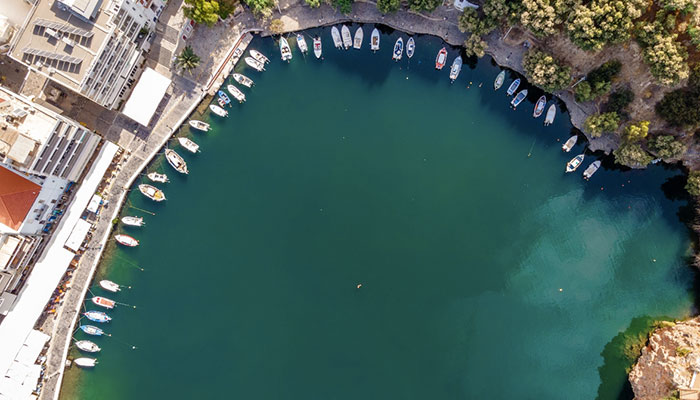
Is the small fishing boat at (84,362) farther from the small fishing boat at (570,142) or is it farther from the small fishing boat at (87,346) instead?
the small fishing boat at (570,142)

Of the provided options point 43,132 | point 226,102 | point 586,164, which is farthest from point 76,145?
point 586,164

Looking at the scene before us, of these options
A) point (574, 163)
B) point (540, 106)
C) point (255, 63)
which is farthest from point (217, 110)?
point (574, 163)

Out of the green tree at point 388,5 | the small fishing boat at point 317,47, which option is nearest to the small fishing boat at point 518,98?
the green tree at point 388,5

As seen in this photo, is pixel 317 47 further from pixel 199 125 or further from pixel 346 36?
pixel 199 125

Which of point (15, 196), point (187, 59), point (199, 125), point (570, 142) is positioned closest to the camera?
point (15, 196)

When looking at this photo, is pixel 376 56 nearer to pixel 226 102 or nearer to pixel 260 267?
pixel 226 102

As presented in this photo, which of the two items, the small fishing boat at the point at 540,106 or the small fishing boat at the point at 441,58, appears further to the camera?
the small fishing boat at the point at 540,106

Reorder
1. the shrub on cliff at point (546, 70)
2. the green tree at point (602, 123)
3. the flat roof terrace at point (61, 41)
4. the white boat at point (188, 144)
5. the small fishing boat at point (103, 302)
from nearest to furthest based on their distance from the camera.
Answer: the flat roof terrace at point (61, 41)
the shrub on cliff at point (546, 70)
the green tree at point (602, 123)
the white boat at point (188, 144)
the small fishing boat at point (103, 302)

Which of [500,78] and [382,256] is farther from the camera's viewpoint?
[382,256]
